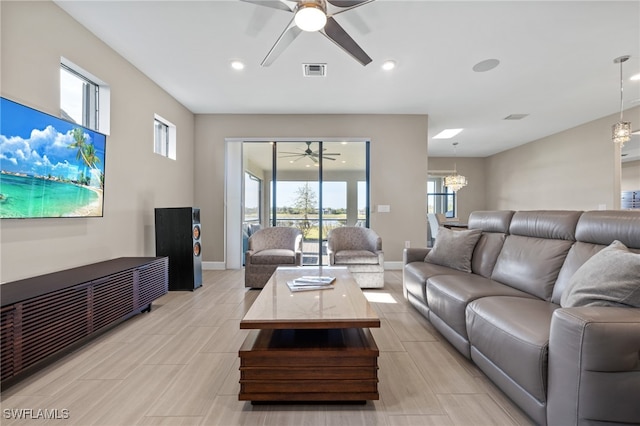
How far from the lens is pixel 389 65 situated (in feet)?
11.2

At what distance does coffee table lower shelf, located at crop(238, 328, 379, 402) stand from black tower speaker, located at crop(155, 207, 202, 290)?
8.53 feet

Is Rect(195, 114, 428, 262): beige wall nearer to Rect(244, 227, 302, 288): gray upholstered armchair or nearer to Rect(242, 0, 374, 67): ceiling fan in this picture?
Rect(244, 227, 302, 288): gray upholstered armchair

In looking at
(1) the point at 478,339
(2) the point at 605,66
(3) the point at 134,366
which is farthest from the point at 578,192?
(3) the point at 134,366

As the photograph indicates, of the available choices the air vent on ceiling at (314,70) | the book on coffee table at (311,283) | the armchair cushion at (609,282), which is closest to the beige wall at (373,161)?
the air vent on ceiling at (314,70)

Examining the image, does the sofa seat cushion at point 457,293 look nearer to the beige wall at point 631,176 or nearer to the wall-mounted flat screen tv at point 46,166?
the wall-mounted flat screen tv at point 46,166

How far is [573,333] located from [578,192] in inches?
257

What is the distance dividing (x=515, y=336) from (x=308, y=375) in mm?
1094

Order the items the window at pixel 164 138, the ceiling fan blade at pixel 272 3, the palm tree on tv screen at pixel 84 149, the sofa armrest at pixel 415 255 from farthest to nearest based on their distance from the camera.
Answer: the window at pixel 164 138 → the sofa armrest at pixel 415 255 → the palm tree on tv screen at pixel 84 149 → the ceiling fan blade at pixel 272 3

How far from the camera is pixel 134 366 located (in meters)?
1.96

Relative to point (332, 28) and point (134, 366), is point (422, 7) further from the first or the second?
Answer: point (134, 366)

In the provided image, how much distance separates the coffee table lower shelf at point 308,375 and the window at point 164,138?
12.6 ft

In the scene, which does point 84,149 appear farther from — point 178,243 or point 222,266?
point 222,266

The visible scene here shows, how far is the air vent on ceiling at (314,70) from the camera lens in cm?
345

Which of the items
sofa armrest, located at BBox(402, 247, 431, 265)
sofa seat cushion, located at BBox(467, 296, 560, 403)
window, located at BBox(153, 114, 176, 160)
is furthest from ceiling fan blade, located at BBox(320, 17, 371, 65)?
window, located at BBox(153, 114, 176, 160)
